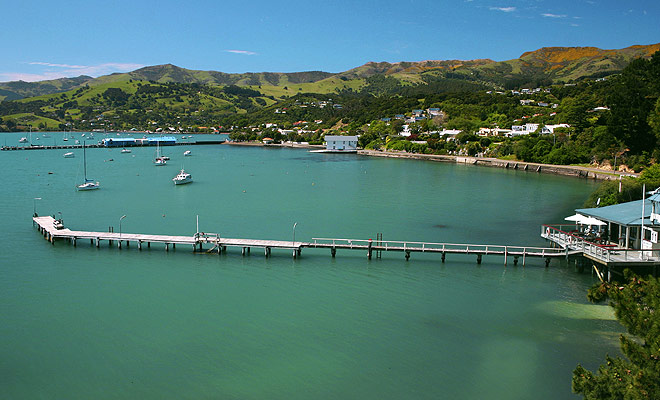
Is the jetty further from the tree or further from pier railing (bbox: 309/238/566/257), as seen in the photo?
the tree

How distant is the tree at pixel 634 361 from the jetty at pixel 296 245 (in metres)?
14.3

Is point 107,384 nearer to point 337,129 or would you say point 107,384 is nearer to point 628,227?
point 628,227

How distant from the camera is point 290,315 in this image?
1861 centimetres

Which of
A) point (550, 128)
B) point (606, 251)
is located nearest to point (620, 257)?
point (606, 251)

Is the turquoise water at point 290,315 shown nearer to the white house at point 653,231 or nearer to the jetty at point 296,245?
the jetty at point 296,245

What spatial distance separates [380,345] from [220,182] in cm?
4479

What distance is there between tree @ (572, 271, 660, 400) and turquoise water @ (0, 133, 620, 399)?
4670mm

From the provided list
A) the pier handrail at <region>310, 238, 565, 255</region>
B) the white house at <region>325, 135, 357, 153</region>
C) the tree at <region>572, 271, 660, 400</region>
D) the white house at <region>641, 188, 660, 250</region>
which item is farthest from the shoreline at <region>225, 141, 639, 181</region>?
the tree at <region>572, 271, 660, 400</region>

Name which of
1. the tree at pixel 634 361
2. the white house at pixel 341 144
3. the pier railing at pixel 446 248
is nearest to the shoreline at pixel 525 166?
the white house at pixel 341 144

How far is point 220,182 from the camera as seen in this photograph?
58031mm

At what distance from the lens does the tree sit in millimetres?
7965

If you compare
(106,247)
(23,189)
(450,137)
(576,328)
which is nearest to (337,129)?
(450,137)

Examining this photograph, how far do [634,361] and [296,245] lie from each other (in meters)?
18.6

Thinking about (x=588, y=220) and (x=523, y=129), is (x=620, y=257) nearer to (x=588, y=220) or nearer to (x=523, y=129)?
(x=588, y=220)
